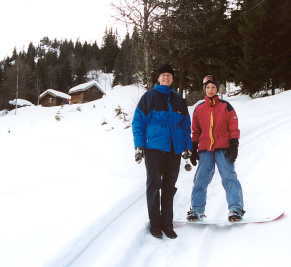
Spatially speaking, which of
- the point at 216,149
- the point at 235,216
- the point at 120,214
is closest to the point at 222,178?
the point at 216,149

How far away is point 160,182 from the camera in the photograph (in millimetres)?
4324

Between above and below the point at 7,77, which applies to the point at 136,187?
below

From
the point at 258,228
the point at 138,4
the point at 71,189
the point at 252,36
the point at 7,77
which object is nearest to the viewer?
the point at 258,228

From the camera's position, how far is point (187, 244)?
421 cm

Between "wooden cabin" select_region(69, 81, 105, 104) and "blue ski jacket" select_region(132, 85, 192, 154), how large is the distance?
52.3m

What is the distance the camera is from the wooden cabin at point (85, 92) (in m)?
56.1

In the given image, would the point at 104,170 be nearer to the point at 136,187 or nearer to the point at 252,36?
the point at 136,187

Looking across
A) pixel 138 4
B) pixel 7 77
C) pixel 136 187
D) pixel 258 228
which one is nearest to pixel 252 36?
pixel 138 4

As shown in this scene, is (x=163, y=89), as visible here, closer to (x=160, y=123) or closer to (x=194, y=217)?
(x=160, y=123)

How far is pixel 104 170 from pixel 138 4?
10324 millimetres

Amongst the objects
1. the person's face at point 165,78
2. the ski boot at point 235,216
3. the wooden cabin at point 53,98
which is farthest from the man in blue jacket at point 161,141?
the wooden cabin at point 53,98

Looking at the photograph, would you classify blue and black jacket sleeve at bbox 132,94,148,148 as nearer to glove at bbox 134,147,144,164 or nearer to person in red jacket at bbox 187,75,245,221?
glove at bbox 134,147,144,164

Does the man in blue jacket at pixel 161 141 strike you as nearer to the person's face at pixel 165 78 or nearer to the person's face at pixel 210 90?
the person's face at pixel 165 78

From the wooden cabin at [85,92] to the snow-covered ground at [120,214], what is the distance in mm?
46315
